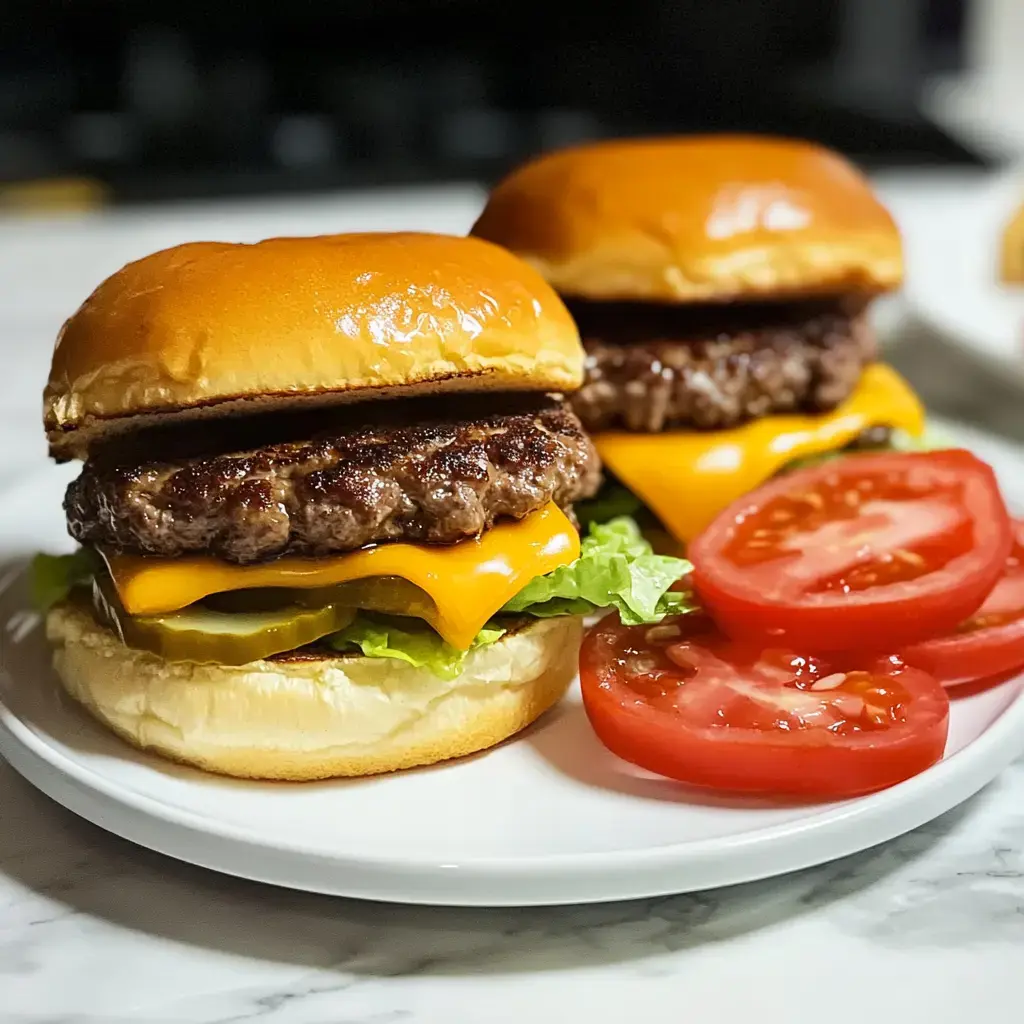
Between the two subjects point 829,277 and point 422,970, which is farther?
point 829,277

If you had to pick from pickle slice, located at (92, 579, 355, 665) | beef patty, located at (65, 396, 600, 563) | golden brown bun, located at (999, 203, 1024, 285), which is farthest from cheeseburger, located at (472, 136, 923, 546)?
golden brown bun, located at (999, 203, 1024, 285)

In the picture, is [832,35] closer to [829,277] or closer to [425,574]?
[829,277]

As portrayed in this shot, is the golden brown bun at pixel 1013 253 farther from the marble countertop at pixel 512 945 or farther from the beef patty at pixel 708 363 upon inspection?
the marble countertop at pixel 512 945

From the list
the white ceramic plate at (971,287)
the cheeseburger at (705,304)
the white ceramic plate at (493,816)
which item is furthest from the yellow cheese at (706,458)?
the white ceramic plate at (971,287)

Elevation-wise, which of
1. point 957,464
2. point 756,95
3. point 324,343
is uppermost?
point 324,343

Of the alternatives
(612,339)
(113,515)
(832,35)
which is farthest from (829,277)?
(832,35)

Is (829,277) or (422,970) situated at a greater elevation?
(829,277)

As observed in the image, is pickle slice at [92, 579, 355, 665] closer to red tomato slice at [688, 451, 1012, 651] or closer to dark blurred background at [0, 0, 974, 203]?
red tomato slice at [688, 451, 1012, 651]
